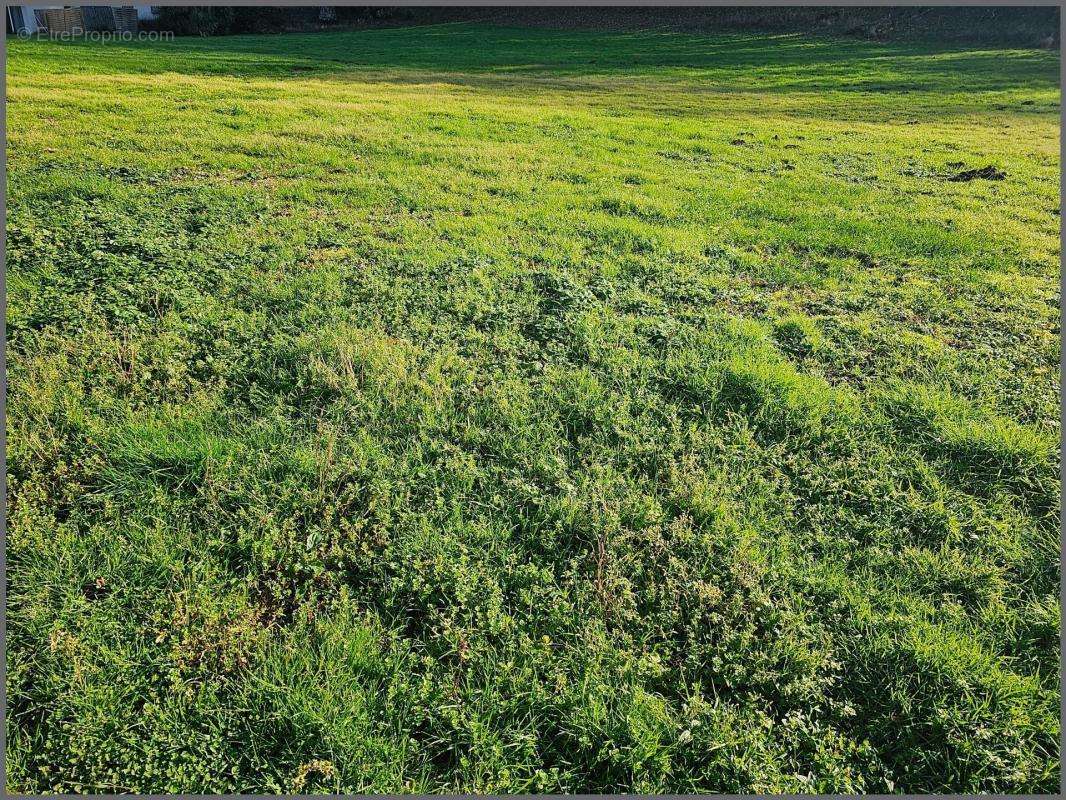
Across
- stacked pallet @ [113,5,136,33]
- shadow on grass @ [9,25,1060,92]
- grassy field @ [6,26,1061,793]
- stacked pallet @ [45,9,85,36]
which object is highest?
stacked pallet @ [113,5,136,33]

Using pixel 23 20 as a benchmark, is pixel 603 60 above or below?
below

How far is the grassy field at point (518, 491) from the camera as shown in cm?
274

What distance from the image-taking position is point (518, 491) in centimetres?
403

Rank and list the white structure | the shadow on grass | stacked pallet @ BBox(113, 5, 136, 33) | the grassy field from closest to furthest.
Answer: the grassy field < the shadow on grass < the white structure < stacked pallet @ BBox(113, 5, 136, 33)

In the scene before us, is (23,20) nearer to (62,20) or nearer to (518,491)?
(62,20)

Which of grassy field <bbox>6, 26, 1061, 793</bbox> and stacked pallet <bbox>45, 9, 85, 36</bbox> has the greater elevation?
stacked pallet <bbox>45, 9, 85, 36</bbox>

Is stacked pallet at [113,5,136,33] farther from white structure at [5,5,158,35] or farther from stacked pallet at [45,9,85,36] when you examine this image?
white structure at [5,5,158,35]

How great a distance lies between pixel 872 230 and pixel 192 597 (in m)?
9.75

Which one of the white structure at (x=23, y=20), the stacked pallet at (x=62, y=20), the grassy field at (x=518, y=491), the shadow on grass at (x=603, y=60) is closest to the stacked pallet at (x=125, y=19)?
the stacked pallet at (x=62, y=20)

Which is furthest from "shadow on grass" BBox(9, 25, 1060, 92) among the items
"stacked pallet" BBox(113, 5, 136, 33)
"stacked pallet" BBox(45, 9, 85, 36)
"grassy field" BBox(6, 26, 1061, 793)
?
"grassy field" BBox(6, 26, 1061, 793)

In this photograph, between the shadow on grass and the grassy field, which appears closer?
the grassy field

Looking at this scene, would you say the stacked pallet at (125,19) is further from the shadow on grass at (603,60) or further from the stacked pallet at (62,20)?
the shadow on grass at (603,60)

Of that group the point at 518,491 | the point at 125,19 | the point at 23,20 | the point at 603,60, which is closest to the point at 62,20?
the point at 23,20

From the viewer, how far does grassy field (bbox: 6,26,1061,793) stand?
9.00 ft
